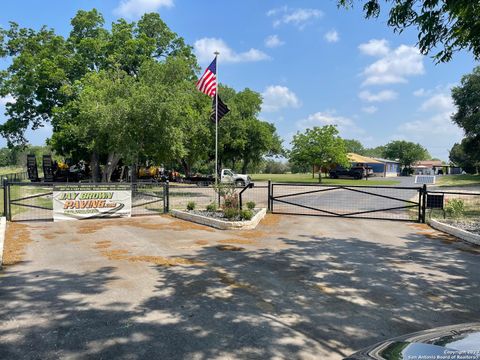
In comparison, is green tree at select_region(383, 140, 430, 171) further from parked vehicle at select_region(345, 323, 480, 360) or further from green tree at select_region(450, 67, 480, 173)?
parked vehicle at select_region(345, 323, 480, 360)

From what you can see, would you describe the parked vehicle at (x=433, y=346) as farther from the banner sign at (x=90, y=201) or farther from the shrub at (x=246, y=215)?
the banner sign at (x=90, y=201)

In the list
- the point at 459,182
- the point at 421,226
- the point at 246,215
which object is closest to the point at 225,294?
the point at 246,215

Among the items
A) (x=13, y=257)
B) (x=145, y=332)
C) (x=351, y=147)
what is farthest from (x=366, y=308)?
(x=351, y=147)

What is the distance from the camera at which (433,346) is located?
2299mm

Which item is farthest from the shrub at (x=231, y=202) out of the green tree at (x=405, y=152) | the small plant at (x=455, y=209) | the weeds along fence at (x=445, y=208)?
the green tree at (x=405, y=152)

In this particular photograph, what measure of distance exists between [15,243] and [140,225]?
12.3ft

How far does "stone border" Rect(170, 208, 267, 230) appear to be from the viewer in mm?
11667

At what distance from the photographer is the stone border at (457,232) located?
9.67 m

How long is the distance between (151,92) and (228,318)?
664 inches

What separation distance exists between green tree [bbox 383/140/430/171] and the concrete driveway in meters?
97.4

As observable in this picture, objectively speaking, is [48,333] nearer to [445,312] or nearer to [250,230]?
[445,312]

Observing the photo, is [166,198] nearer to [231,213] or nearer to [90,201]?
[90,201]

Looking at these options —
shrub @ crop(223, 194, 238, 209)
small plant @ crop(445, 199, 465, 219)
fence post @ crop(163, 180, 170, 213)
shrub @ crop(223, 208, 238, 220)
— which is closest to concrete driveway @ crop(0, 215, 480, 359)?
shrub @ crop(223, 208, 238, 220)

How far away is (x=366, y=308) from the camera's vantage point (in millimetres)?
5164
